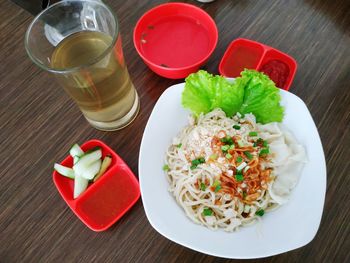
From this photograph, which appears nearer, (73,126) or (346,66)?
(73,126)

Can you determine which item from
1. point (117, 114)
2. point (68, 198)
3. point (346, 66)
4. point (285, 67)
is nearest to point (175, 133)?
point (117, 114)

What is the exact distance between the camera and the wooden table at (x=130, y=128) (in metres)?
1.24

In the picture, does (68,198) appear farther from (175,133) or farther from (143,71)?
(143,71)

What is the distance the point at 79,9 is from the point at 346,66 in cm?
134

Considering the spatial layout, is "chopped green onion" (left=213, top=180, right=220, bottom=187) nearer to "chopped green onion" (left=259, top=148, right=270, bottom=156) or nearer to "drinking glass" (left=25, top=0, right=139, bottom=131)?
"chopped green onion" (left=259, top=148, right=270, bottom=156)

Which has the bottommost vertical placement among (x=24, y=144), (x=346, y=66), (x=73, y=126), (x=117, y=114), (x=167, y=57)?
(x=24, y=144)

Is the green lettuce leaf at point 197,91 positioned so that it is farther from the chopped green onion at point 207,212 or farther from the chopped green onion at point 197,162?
the chopped green onion at point 207,212

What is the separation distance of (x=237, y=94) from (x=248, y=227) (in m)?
0.56

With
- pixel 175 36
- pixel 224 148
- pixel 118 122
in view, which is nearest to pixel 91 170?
pixel 118 122

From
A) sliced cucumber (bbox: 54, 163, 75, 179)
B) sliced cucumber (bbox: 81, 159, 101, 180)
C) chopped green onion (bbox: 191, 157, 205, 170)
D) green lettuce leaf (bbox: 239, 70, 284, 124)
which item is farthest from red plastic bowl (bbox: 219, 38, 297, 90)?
sliced cucumber (bbox: 54, 163, 75, 179)

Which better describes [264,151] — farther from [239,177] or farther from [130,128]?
[130,128]

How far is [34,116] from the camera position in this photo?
150cm

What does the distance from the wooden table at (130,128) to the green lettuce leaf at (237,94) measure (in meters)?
0.26

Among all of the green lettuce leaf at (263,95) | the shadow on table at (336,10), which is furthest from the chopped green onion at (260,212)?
the shadow on table at (336,10)
